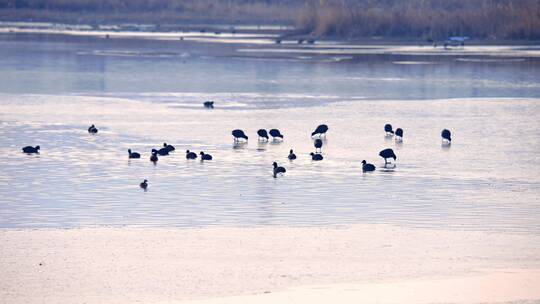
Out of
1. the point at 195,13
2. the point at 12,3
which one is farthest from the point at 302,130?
the point at 12,3

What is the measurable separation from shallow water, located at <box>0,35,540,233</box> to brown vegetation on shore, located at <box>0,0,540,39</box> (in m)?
11.2

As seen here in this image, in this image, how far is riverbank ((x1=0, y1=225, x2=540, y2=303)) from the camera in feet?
32.6

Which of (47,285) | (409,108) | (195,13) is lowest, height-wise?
(47,285)

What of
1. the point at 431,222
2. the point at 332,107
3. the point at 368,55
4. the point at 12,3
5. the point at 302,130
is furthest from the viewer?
the point at 12,3

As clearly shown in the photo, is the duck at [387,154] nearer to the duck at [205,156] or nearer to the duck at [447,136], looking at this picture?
the duck at [205,156]

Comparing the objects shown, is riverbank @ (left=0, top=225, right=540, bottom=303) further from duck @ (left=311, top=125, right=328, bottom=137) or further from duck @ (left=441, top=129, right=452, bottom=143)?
duck @ (left=311, top=125, right=328, bottom=137)

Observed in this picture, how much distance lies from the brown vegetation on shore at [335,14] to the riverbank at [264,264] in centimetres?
3738

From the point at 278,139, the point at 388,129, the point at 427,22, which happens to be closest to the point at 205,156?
the point at 278,139

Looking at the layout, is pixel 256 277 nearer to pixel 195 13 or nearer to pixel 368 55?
pixel 368 55

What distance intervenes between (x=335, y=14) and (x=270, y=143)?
1284 inches

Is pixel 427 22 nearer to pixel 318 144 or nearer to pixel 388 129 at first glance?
pixel 388 129

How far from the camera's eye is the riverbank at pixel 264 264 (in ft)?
32.6

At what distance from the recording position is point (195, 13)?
2822 inches

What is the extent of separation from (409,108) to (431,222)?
43.6 ft
